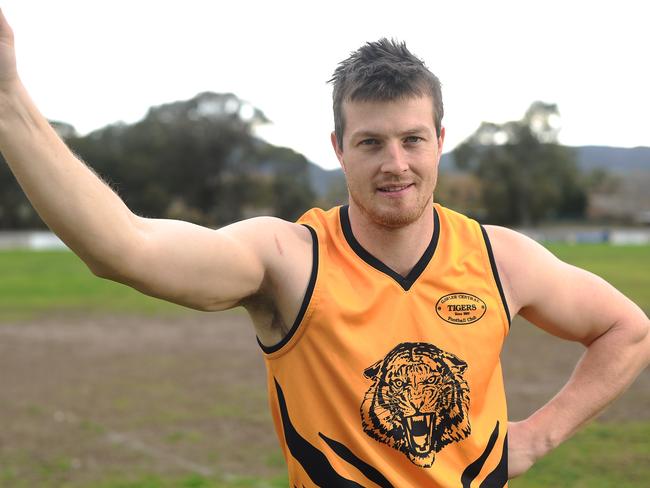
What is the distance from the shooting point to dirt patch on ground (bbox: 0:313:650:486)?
7.65 metres

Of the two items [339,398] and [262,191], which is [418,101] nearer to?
[339,398]

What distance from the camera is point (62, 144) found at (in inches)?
81.4

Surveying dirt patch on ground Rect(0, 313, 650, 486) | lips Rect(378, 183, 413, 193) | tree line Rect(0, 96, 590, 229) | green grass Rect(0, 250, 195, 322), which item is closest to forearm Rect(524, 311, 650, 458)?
lips Rect(378, 183, 413, 193)

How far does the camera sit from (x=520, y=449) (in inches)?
124

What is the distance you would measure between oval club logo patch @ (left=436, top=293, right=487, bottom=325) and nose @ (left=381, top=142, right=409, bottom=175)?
19.5 inches

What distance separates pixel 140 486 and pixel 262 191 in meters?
78.0

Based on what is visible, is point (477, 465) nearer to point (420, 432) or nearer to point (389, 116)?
point (420, 432)

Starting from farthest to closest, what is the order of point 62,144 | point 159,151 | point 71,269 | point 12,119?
point 159,151
point 71,269
point 62,144
point 12,119

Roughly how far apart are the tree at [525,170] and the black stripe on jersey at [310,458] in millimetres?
81365

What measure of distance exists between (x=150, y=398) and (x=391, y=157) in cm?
844

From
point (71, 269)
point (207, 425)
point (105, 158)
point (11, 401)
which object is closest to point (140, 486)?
point (207, 425)

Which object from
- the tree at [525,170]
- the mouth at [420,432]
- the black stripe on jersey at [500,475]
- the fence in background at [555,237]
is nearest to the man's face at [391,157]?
the mouth at [420,432]

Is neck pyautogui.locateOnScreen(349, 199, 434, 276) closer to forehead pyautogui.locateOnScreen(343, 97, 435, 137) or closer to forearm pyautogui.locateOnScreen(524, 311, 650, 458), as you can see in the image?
forehead pyautogui.locateOnScreen(343, 97, 435, 137)

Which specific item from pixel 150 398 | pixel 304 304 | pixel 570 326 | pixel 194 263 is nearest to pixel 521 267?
pixel 570 326
